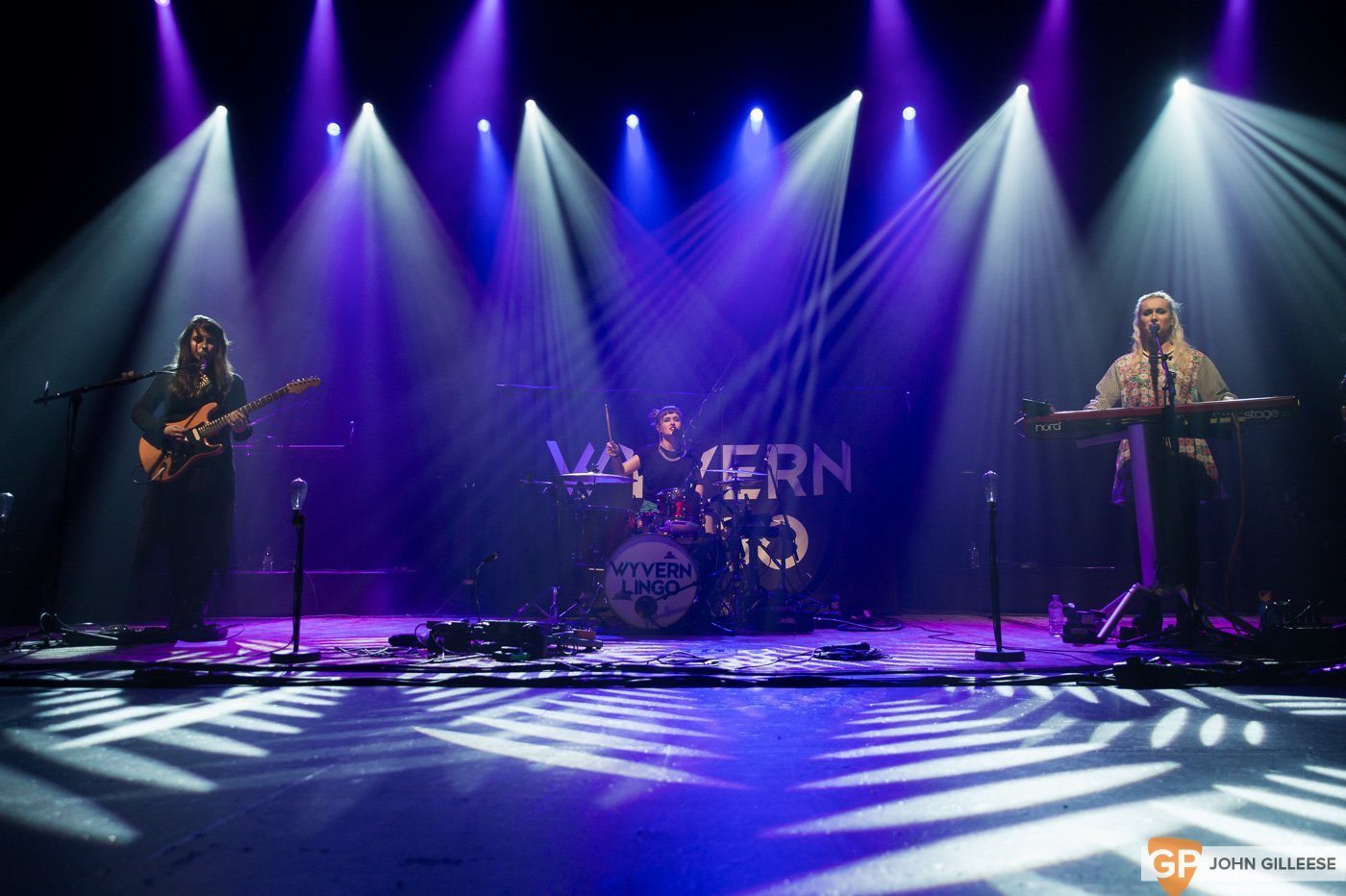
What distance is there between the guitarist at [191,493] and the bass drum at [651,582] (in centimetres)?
304

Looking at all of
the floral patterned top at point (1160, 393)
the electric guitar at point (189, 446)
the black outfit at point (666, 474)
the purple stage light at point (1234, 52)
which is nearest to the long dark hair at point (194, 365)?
the electric guitar at point (189, 446)

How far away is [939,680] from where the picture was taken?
3.85 m

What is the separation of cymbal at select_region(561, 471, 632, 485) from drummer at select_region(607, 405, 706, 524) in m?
0.65

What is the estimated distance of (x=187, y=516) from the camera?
5859 millimetres

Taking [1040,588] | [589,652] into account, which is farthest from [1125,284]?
[589,652]

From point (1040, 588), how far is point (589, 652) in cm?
537

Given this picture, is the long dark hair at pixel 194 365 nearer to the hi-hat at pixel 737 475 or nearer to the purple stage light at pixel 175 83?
the hi-hat at pixel 737 475

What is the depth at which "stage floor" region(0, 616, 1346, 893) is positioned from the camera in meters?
1.61

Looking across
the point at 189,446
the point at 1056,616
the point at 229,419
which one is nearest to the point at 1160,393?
the point at 1056,616

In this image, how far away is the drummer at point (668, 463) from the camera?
712 centimetres

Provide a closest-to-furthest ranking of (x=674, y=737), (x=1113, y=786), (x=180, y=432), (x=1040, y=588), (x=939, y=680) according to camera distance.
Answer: (x=1113, y=786)
(x=674, y=737)
(x=939, y=680)
(x=180, y=432)
(x=1040, y=588)

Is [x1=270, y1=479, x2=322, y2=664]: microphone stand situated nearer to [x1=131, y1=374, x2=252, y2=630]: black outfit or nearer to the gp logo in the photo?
[x1=131, y1=374, x2=252, y2=630]: black outfit

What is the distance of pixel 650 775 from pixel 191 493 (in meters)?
5.17

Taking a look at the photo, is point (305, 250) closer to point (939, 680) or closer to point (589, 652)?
point (589, 652)
